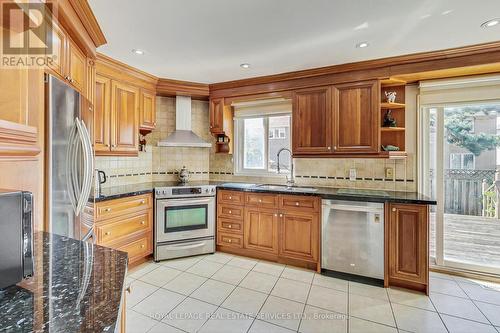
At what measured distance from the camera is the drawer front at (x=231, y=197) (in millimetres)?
3324

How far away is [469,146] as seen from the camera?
9.29 feet

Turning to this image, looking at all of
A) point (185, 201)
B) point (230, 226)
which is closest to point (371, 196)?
point (230, 226)

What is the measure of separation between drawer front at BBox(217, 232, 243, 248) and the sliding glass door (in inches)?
92.1

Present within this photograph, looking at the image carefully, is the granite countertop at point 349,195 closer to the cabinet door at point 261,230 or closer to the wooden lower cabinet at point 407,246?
the wooden lower cabinet at point 407,246

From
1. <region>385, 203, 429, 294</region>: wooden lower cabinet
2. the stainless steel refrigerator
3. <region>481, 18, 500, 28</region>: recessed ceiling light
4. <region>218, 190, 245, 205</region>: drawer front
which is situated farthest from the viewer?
<region>218, 190, 245, 205</region>: drawer front

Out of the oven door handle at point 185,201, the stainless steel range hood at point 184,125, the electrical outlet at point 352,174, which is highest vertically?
the stainless steel range hood at point 184,125

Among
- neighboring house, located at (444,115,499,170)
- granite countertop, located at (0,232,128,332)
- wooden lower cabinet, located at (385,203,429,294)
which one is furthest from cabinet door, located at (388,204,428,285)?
granite countertop, located at (0,232,128,332)

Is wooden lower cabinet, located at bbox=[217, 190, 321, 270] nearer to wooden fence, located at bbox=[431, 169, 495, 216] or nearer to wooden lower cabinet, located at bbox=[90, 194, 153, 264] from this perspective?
wooden lower cabinet, located at bbox=[90, 194, 153, 264]

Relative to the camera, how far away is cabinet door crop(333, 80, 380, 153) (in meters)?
2.82

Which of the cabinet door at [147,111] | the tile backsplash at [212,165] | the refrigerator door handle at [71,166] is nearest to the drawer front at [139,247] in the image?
the tile backsplash at [212,165]

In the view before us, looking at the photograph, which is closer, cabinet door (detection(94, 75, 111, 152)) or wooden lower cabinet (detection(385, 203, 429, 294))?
wooden lower cabinet (detection(385, 203, 429, 294))

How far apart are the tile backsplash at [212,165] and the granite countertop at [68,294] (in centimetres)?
231

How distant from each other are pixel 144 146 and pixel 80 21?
2.00m

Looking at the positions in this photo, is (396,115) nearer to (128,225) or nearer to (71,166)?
(71,166)
